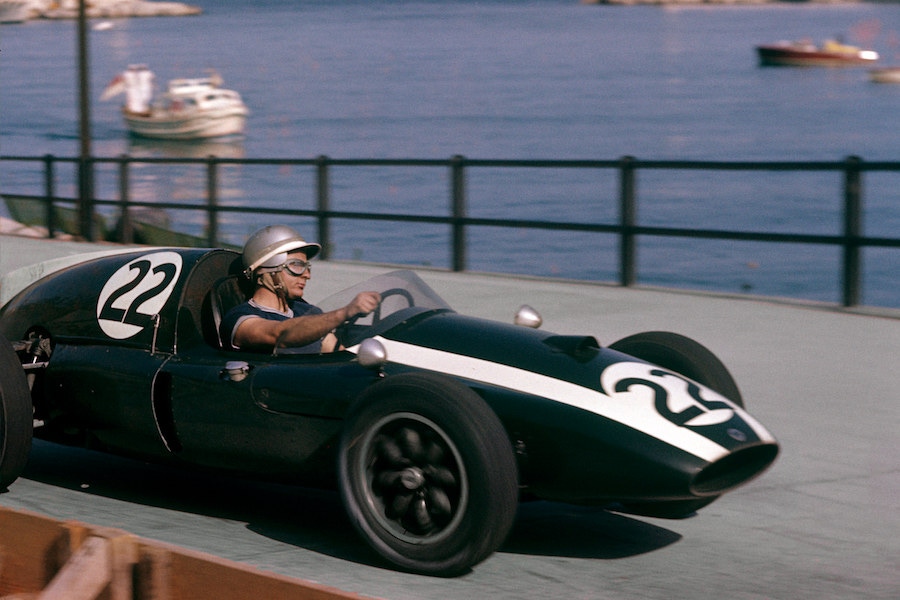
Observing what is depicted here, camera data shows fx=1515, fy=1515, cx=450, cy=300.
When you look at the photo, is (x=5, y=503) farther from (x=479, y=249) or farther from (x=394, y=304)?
(x=479, y=249)

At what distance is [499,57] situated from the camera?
19912 centimetres

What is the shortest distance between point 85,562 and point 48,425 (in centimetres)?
264

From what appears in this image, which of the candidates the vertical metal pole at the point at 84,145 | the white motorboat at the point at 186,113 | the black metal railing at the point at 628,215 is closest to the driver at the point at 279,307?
the black metal railing at the point at 628,215

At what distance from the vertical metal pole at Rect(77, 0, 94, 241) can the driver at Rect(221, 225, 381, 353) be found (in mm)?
17044

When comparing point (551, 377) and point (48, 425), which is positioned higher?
point (551, 377)

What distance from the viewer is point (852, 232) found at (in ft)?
40.7

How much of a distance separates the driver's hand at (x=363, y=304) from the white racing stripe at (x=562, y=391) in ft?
0.53

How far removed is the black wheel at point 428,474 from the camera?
5.08 meters

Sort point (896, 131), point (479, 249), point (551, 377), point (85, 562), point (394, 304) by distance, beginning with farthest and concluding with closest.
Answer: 1. point (896, 131)
2. point (479, 249)
3. point (394, 304)
4. point (551, 377)
5. point (85, 562)

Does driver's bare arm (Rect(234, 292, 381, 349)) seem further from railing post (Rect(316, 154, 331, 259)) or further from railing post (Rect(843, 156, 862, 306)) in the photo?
railing post (Rect(316, 154, 331, 259))

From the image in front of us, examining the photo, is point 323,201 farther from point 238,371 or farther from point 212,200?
point 238,371

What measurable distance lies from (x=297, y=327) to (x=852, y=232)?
24.5 feet

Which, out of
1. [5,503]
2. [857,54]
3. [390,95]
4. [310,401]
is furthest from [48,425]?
[857,54]

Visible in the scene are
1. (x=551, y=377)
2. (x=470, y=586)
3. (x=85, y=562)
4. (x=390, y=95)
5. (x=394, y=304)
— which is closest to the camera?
(x=85, y=562)
